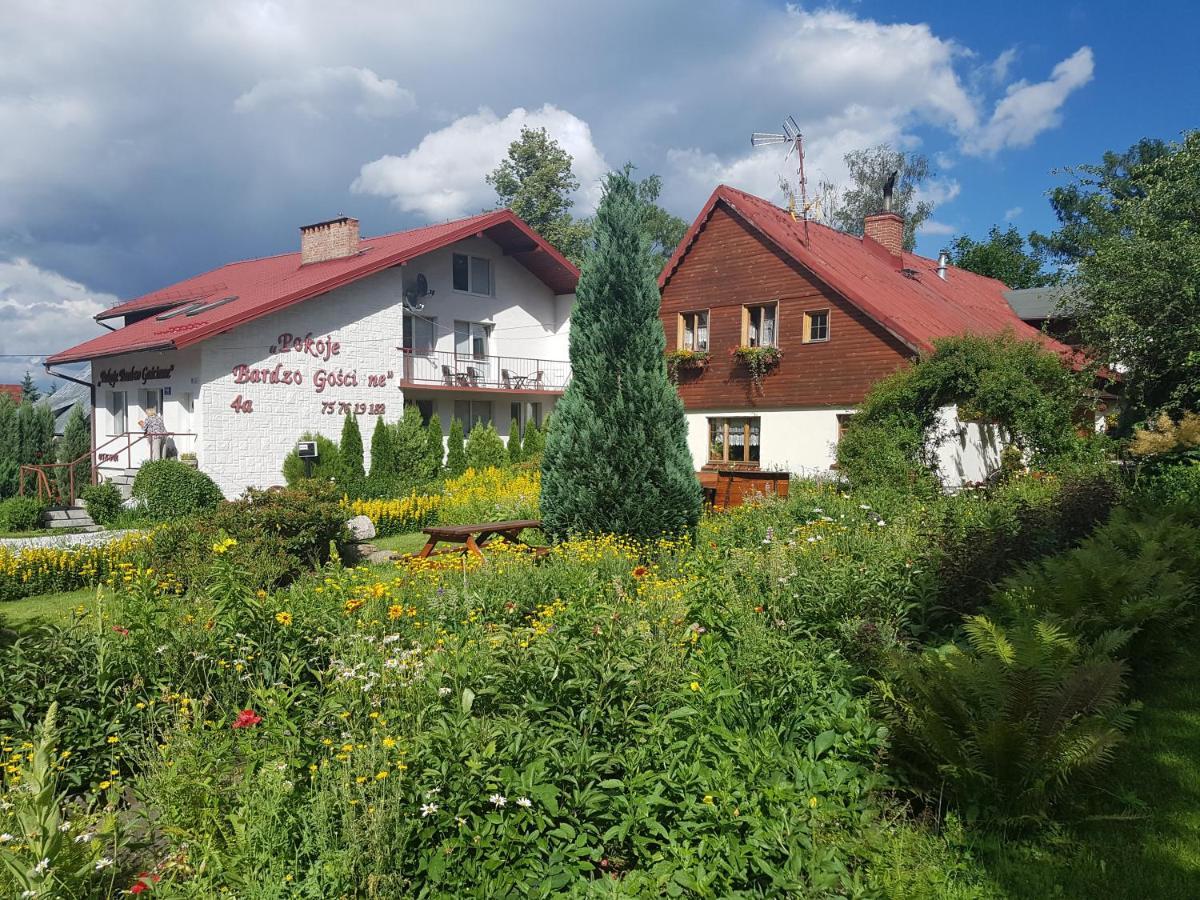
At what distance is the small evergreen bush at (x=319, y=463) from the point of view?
20594 mm

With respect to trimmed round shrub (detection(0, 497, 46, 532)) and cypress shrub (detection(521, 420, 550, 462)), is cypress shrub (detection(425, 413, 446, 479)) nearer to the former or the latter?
cypress shrub (detection(521, 420, 550, 462))

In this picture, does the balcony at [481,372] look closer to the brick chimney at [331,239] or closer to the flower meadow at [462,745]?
the brick chimney at [331,239]

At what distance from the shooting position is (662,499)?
10.5 meters

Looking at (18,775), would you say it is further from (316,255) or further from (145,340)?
(316,255)

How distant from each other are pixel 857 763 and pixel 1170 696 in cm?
262

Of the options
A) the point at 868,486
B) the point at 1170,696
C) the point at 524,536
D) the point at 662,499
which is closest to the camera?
the point at 1170,696

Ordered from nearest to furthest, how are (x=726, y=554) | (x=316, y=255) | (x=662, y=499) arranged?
(x=726, y=554)
(x=662, y=499)
(x=316, y=255)

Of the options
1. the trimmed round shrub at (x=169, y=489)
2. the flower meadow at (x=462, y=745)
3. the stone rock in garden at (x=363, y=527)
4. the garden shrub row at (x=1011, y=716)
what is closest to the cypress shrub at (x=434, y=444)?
the trimmed round shrub at (x=169, y=489)

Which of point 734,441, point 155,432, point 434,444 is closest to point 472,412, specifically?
point 434,444

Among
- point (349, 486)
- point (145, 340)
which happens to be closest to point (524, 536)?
point (349, 486)

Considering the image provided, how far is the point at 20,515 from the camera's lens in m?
16.8

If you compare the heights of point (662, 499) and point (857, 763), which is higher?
point (662, 499)

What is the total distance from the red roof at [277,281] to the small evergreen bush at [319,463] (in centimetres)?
354

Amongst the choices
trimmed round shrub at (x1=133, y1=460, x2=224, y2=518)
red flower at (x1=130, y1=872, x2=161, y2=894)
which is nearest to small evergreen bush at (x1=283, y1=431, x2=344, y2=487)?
trimmed round shrub at (x1=133, y1=460, x2=224, y2=518)
